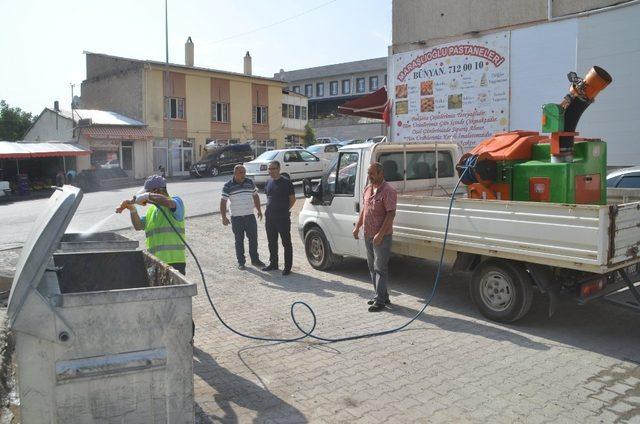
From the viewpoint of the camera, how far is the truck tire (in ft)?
18.8

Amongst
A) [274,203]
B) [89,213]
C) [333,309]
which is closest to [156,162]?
[89,213]

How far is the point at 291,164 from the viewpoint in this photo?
21031 mm

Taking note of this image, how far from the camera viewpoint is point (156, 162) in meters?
35.7

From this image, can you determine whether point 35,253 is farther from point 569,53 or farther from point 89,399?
point 569,53

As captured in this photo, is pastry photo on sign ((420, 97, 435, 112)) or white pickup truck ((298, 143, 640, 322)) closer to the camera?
white pickup truck ((298, 143, 640, 322))

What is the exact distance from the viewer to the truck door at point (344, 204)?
779cm

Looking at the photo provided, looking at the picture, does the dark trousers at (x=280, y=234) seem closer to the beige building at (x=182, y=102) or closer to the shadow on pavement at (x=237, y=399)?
the shadow on pavement at (x=237, y=399)

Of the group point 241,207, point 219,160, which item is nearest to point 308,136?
point 219,160

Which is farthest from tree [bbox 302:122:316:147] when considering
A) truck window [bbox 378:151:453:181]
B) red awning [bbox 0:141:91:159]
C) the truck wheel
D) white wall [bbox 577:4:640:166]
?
truck window [bbox 378:151:453:181]

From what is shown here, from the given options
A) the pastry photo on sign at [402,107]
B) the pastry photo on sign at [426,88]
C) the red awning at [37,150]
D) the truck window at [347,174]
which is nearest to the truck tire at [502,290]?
the truck window at [347,174]

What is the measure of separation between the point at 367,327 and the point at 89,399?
3.38 metres

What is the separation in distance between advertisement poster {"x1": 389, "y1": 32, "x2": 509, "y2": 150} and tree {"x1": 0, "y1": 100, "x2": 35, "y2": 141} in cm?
3552

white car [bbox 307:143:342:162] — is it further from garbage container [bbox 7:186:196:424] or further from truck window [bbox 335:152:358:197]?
garbage container [bbox 7:186:196:424]

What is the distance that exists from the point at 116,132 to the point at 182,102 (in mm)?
5934
